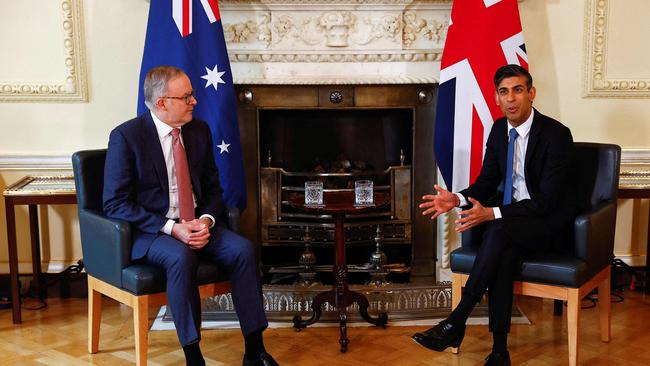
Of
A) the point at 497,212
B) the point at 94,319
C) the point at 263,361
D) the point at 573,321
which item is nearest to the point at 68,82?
the point at 94,319

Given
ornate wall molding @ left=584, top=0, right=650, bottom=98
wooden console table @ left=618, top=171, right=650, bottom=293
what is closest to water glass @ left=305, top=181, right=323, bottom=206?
wooden console table @ left=618, top=171, right=650, bottom=293

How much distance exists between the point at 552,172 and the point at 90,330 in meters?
2.06

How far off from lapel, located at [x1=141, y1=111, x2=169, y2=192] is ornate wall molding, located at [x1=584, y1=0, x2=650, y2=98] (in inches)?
93.2

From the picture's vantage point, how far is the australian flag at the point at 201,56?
3707 mm

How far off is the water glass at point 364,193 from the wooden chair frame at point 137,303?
2.21 feet

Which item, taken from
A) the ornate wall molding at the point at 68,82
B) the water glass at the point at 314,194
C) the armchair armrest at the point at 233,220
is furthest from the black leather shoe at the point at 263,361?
the ornate wall molding at the point at 68,82

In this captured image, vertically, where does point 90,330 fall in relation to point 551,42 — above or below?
below

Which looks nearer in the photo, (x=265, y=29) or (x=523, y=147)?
(x=523, y=147)

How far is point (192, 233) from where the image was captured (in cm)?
293

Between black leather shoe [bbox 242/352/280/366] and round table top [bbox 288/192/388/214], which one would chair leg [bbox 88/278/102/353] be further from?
round table top [bbox 288/192/388/214]

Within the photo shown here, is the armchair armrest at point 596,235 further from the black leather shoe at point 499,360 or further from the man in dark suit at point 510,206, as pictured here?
the black leather shoe at point 499,360

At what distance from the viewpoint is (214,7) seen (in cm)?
372

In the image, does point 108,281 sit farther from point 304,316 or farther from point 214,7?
point 214,7

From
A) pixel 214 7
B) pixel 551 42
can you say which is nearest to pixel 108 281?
pixel 214 7
